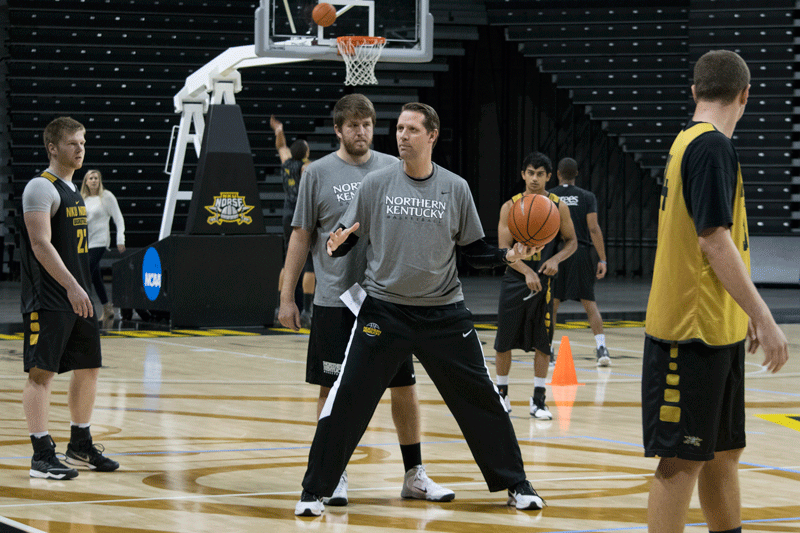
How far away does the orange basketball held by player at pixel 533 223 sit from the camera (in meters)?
4.95

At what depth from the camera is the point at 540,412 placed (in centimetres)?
735

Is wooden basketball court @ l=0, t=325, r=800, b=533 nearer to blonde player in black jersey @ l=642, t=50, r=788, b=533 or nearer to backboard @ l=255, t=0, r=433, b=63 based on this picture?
blonde player in black jersey @ l=642, t=50, r=788, b=533

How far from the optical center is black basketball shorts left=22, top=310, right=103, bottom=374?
5.48 metres

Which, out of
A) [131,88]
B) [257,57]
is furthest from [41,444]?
[131,88]

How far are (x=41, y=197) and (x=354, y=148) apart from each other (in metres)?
1.60

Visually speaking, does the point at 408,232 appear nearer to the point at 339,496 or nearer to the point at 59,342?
the point at 339,496

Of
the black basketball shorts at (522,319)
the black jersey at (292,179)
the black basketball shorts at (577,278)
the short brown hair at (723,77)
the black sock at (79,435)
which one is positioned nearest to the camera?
the short brown hair at (723,77)

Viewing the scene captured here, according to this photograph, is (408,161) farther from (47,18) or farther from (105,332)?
(47,18)

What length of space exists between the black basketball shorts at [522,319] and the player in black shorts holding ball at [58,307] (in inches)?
117

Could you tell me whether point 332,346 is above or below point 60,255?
below

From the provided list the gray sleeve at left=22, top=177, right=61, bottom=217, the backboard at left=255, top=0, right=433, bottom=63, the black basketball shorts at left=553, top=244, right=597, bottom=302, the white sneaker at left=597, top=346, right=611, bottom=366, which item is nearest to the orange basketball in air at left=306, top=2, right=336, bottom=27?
the backboard at left=255, top=0, right=433, bottom=63

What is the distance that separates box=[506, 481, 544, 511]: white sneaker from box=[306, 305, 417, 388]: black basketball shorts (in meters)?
0.73

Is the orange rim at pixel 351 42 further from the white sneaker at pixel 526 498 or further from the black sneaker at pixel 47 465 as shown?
the white sneaker at pixel 526 498

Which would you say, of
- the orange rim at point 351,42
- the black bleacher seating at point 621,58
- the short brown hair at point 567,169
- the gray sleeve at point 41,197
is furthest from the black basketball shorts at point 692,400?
the black bleacher seating at point 621,58
